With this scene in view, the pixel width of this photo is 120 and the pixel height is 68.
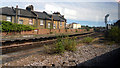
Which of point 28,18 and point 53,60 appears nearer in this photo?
point 53,60

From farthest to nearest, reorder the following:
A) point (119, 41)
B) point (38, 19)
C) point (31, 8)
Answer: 1. point (31, 8)
2. point (38, 19)
3. point (119, 41)

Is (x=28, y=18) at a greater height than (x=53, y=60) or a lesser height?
greater

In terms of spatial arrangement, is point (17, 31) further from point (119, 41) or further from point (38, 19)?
point (119, 41)

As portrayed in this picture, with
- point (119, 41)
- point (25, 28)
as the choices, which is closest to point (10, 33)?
point (25, 28)

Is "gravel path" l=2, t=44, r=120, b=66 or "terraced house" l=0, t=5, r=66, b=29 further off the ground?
"terraced house" l=0, t=5, r=66, b=29

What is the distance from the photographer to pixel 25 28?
20.0 metres

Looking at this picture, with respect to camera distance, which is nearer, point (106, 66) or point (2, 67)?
point (106, 66)

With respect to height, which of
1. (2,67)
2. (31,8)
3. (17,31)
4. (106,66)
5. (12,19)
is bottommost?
(2,67)

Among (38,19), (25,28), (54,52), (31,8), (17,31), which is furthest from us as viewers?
(31,8)

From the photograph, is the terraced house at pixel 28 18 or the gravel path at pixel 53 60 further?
the terraced house at pixel 28 18

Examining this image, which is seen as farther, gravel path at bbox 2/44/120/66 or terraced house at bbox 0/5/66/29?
terraced house at bbox 0/5/66/29

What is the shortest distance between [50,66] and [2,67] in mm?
2020

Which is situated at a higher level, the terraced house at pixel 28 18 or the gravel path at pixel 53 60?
the terraced house at pixel 28 18

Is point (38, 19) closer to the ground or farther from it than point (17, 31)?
farther from it
